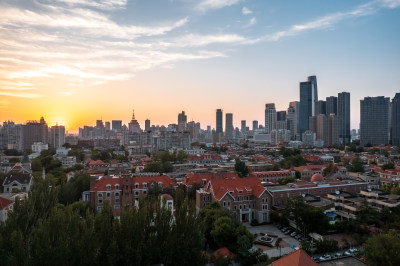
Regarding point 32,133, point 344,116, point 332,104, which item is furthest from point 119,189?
point 332,104

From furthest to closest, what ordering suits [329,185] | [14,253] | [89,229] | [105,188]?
[329,185] → [105,188] → [89,229] → [14,253]

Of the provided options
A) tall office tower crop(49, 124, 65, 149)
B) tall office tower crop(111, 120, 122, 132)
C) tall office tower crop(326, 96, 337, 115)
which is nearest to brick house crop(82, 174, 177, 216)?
tall office tower crop(49, 124, 65, 149)

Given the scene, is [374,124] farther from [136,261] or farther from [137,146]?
[136,261]

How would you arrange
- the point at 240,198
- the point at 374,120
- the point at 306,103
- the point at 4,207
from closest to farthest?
the point at 4,207, the point at 240,198, the point at 374,120, the point at 306,103

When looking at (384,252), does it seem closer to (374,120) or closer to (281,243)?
(281,243)

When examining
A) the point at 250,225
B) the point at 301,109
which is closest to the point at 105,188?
the point at 250,225

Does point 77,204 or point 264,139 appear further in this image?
point 264,139

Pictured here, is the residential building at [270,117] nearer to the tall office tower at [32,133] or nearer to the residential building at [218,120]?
the residential building at [218,120]
